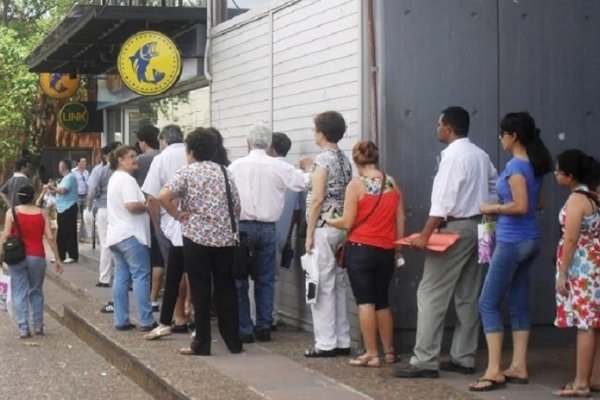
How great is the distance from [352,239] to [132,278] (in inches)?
124

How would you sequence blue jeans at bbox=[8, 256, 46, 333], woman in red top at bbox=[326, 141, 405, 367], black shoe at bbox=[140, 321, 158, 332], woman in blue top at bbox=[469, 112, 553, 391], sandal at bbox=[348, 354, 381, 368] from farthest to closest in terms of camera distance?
blue jeans at bbox=[8, 256, 46, 333], black shoe at bbox=[140, 321, 158, 332], sandal at bbox=[348, 354, 381, 368], woman in red top at bbox=[326, 141, 405, 367], woman in blue top at bbox=[469, 112, 553, 391]

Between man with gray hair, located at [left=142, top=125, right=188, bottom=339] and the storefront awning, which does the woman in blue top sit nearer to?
man with gray hair, located at [left=142, top=125, right=188, bottom=339]

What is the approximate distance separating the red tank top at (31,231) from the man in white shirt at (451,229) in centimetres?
488

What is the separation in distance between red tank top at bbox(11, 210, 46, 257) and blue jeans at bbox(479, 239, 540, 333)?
18.0 ft

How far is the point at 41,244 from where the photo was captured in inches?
482

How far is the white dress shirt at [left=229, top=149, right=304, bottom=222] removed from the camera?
10.4m

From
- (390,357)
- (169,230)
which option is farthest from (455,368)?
(169,230)

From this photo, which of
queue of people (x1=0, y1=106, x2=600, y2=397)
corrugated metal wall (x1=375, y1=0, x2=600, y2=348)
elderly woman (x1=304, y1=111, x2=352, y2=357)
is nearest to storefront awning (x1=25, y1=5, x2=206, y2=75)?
queue of people (x1=0, y1=106, x2=600, y2=397)

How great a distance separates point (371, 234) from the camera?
8.98m

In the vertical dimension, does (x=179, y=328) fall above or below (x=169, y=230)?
below

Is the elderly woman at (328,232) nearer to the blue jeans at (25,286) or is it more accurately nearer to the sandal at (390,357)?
the sandal at (390,357)

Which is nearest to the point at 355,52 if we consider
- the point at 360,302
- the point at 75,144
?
the point at 360,302

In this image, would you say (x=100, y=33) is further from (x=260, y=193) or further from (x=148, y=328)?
(x=260, y=193)

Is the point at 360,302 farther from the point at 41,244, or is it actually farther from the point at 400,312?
the point at 41,244
